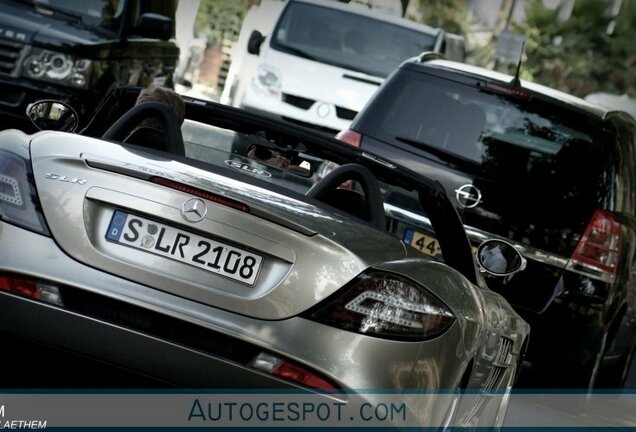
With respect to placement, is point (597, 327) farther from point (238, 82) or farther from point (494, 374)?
point (238, 82)

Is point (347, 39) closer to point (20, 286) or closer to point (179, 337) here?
point (20, 286)

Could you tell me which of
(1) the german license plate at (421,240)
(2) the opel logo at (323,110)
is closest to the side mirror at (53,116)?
(1) the german license plate at (421,240)

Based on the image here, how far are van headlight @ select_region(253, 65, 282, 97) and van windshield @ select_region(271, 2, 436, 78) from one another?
1.06 ft

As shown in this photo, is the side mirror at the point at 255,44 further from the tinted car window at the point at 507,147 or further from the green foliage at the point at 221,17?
the green foliage at the point at 221,17

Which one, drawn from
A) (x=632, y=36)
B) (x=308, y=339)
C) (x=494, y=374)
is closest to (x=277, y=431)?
(x=308, y=339)

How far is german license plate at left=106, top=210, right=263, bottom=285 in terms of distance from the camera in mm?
4730

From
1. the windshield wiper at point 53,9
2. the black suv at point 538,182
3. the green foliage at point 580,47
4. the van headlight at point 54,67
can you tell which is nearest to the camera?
the black suv at point 538,182

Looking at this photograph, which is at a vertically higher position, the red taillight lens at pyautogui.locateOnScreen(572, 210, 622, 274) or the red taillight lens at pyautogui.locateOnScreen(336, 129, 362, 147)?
the red taillight lens at pyautogui.locateOnScreen(336, 129, 362, 147)

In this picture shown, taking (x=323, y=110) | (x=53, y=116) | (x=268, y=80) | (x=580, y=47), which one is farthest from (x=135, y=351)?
(x=580, y=47)

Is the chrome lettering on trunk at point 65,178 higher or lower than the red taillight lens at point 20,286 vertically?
higher

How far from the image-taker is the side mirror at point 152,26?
13566mm

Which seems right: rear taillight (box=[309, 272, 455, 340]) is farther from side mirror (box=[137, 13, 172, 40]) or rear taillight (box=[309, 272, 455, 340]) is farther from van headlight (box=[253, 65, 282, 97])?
van headlight (box=[253, 65, 282, 97])

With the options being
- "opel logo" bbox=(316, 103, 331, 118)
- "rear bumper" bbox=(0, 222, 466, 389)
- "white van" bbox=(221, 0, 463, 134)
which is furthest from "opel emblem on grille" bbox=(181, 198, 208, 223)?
"opel logo" bbox=(316, 103, 331, 118)

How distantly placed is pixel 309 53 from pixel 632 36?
4719cm
